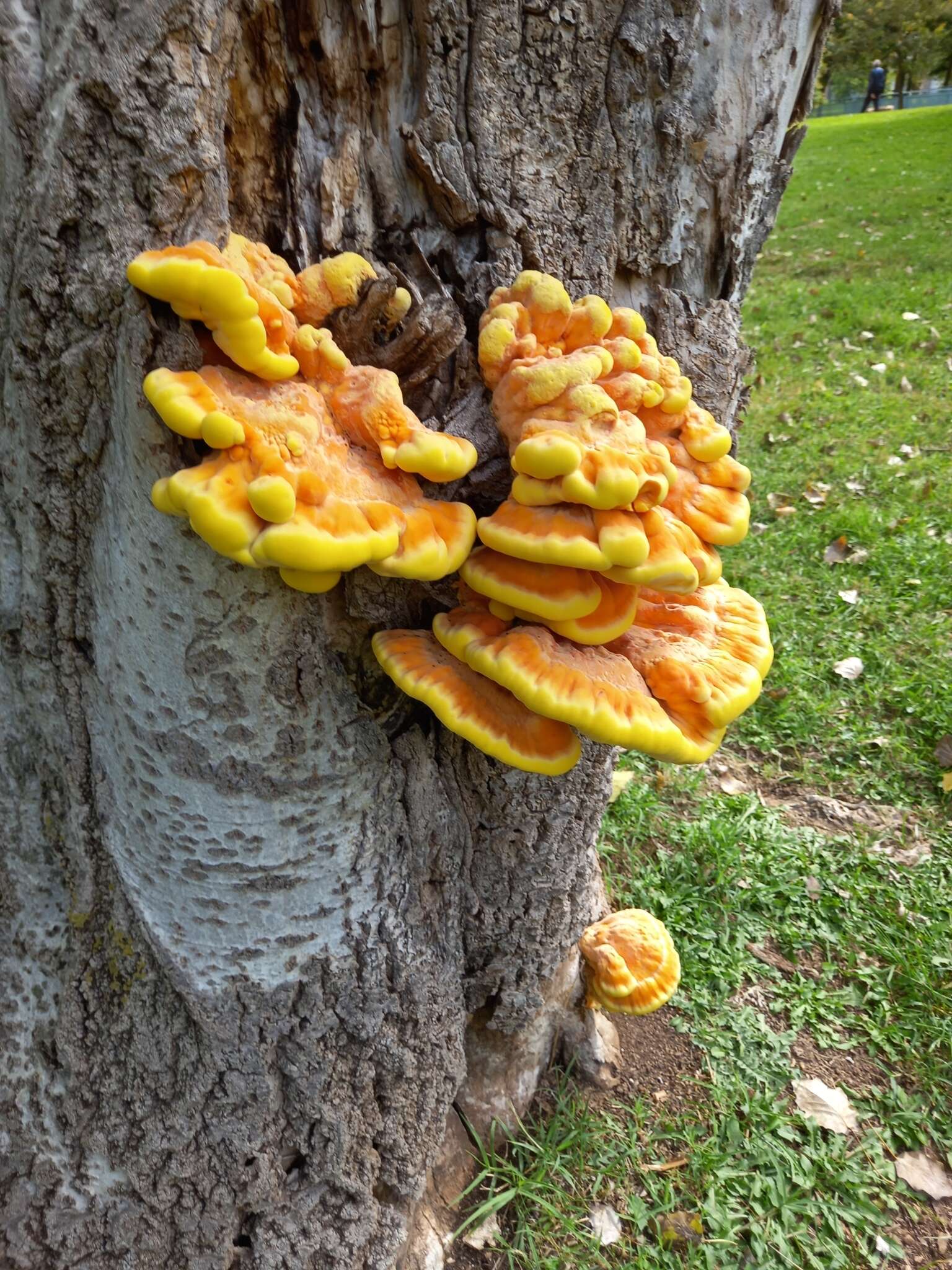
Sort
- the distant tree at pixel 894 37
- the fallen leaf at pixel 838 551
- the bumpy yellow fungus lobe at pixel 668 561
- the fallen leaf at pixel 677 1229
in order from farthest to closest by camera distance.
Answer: the distant tree at pixel 894 37
the fallen leaf at pixel 838 551
the fallen leaf at pixel 677 1229
the bumpy yellow fungus lobe at pixel 668 561

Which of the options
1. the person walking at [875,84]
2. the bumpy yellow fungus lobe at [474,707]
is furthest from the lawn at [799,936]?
the person walking at [875,84]

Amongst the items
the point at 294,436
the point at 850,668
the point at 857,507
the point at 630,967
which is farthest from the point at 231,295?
the point at 857,507

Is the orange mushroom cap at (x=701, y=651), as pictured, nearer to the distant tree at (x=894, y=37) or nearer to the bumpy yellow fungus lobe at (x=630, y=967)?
the bumpy yellow fungus lobe at (x=630, y=967)

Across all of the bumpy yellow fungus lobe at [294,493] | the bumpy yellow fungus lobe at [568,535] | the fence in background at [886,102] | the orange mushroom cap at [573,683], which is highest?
the fence in background at [886,102]

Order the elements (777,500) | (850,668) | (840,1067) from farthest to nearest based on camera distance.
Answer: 1. (777,500)
2. (850,668)
3. (840,1067)

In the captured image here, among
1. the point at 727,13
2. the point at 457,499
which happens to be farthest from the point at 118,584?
the point at 727,13

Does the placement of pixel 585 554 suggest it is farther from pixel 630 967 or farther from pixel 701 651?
pixel 630 967

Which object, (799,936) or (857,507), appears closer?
(799,936)
